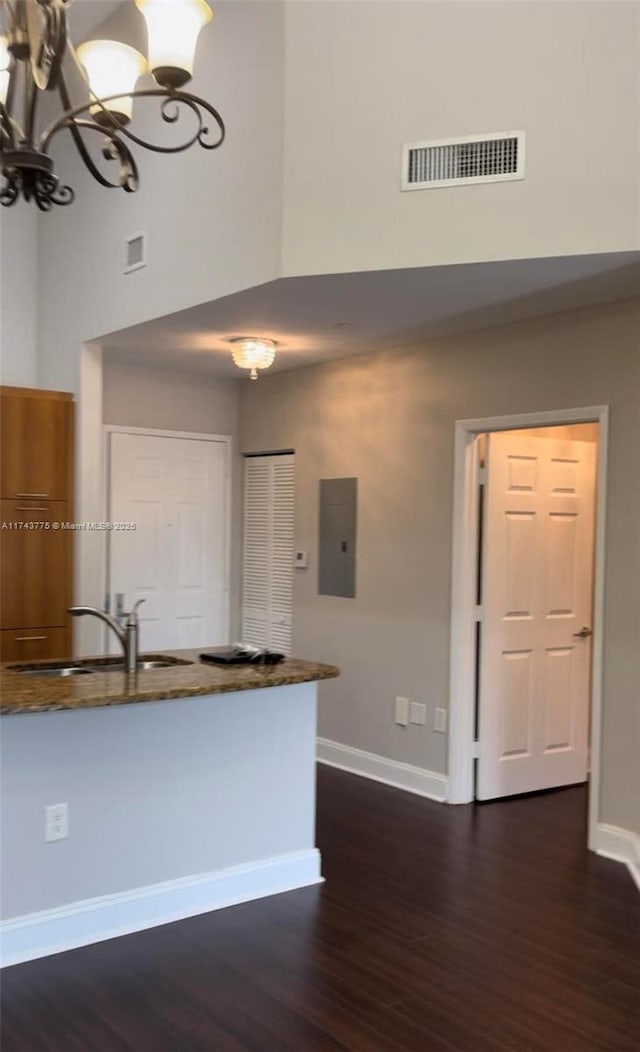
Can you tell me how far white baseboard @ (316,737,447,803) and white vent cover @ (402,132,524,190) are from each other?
3.11 meters

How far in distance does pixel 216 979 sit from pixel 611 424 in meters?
2.87

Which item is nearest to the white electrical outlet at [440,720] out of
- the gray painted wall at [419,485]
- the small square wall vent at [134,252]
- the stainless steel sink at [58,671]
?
the gray painted wall at [419,485]

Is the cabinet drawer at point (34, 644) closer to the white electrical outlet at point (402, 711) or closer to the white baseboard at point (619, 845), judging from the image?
the white electrical outlet at point (402, 711)

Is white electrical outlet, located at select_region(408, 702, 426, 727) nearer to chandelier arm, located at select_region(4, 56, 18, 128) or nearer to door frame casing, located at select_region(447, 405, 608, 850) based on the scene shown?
door frame casing, located at select_region(447, 405, 608, 850)

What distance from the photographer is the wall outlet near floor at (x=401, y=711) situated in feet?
16.8

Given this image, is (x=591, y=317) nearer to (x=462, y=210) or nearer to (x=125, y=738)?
(x=462, y=210)

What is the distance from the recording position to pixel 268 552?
625 cm

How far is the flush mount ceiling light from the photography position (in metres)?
4.84

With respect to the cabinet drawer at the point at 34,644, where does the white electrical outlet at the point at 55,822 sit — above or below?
below

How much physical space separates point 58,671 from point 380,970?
5.76 ft

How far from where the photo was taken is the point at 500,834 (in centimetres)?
438

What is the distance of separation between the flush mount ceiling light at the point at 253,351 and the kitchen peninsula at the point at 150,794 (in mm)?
1820

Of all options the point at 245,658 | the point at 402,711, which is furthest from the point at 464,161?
the point at 402,711

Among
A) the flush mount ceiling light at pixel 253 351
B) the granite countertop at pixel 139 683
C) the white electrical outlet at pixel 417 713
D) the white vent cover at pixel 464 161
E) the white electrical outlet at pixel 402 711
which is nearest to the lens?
the granite countertop at pixel 139 683
